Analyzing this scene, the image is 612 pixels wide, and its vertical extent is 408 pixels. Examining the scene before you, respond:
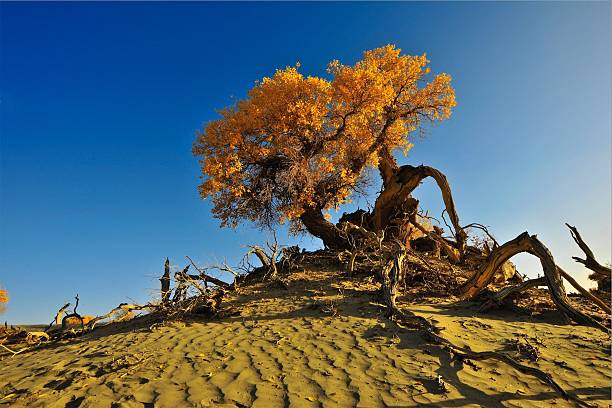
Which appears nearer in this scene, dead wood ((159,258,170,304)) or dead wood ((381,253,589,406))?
dead wood ((381,253,589,406))

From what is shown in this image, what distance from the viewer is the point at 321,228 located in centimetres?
1606

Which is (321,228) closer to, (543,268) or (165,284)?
(165,284)

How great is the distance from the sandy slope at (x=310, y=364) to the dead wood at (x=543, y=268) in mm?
323

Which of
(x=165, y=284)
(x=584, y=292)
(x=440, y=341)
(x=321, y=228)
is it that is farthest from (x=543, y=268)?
(x=165, y=284)

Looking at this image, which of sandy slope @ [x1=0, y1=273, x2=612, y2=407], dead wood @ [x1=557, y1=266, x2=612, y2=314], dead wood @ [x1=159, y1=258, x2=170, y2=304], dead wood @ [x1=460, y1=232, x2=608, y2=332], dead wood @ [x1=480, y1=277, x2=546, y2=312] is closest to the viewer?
sandy slope @ [x1=0, y1=273, x2=612, y2=407]

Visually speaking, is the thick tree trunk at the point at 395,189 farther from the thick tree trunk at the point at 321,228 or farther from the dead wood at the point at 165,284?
the dead wood at the point at 165,284

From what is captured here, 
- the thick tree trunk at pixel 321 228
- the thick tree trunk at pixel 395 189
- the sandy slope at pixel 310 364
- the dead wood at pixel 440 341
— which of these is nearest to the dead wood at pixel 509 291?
the sandy slope at pixel 310 364

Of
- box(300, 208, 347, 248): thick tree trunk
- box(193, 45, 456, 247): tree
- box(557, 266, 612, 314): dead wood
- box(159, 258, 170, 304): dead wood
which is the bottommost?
box(557, 266, 612, 314): dead wood

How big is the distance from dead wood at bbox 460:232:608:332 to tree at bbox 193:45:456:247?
198 inches

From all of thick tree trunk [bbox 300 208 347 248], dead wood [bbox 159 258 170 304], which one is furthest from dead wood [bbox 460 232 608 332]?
dead wood [bbox 159 258 170 304]

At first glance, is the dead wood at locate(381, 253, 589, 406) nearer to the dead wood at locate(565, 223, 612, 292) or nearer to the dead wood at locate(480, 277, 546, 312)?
the dead wood at locate(480, 277, 546, 312)

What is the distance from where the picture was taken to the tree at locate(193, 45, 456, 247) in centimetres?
1474

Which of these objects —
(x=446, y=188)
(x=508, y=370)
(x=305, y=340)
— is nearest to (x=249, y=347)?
(x=305, y=340)

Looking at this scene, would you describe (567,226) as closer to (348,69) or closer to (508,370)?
(508,370)
